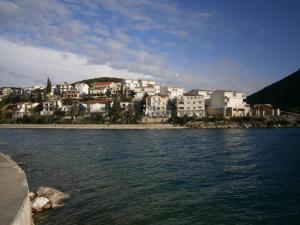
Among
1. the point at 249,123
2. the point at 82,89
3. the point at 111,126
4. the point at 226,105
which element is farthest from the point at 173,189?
the point at 82,89

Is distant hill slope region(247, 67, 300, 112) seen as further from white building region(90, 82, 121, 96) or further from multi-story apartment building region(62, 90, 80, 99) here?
multi-story apartment building region(62, 90, 80, 99)

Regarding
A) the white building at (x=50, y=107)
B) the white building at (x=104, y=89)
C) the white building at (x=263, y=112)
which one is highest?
the white building at (x=104, y=89)

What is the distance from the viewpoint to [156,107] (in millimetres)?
111688

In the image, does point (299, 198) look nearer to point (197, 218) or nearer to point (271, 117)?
point (197, 218)

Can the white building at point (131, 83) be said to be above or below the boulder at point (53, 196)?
above

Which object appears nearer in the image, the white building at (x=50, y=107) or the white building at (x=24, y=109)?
the white building at (x=50, y=107)

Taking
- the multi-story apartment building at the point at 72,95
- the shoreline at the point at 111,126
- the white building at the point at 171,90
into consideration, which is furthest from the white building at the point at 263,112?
the multi-story apartment building at the point at 72,95

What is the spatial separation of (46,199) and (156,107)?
314 feet

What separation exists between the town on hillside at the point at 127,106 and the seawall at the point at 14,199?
8803 centimetres

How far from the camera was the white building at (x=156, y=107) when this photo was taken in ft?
366

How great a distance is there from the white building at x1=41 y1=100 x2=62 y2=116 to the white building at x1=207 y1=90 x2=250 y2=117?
57068mm

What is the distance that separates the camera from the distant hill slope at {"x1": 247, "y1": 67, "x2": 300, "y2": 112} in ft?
509

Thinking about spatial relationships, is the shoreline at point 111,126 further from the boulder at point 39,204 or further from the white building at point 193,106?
the boulder at point 39,204

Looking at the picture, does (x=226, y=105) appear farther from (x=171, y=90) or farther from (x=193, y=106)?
(x=171, y=90)
